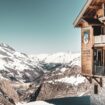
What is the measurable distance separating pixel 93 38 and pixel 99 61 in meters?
2.56

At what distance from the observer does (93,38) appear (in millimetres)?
39406

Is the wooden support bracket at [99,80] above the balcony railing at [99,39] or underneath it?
underneath

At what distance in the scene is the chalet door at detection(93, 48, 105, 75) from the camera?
37500mm

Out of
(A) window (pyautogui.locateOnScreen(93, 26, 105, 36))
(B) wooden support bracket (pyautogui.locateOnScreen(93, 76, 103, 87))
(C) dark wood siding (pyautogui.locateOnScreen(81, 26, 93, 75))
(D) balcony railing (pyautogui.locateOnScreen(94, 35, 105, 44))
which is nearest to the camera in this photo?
(D) balcony railing (pyautogui.locateOnScreen(94, 35, 105, 44))

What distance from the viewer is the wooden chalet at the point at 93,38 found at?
126 ft

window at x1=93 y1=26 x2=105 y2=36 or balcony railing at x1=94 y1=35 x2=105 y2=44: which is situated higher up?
window at x1=93 y1=26 x2=105 y2=36

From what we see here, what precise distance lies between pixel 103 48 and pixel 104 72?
2716mm

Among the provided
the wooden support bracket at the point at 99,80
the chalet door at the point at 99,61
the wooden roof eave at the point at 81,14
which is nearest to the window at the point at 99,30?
the chalet door at the point at 99,61

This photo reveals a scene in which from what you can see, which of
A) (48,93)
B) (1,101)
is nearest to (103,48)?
(1,101)

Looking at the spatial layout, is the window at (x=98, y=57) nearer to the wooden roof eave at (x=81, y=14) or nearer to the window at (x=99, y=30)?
the window at (x=99, y=30)

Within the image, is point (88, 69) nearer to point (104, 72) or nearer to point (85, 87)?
point (104, 72)

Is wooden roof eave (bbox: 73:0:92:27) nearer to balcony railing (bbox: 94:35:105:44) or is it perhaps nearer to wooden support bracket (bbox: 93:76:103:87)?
balcony railing (bbox: 94:35:105:44)

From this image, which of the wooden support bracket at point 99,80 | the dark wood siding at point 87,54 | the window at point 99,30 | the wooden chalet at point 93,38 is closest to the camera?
the wooden support bracket at point 99,80

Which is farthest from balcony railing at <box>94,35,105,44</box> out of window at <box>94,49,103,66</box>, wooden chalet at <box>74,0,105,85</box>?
window at <box>94,49,103,66</box>
